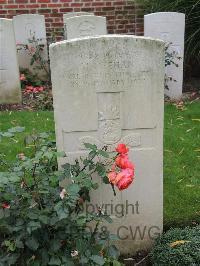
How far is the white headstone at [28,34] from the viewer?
7449 millimetres

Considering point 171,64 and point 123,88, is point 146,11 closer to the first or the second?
point 171,64

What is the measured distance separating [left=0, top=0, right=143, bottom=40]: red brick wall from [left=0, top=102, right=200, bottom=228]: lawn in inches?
118

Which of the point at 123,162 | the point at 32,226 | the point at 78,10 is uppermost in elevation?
the point at 78,10

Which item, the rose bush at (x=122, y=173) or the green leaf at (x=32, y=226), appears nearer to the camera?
the green leaf at (x=32, y=226)

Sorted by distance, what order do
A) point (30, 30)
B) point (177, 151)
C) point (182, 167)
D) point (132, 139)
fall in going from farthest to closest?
point (30, 30) < point (177, 151) < point (182, 167) < point (132, 139)

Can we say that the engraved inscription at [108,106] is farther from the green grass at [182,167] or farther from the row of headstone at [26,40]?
the row of headstone at [26,40]

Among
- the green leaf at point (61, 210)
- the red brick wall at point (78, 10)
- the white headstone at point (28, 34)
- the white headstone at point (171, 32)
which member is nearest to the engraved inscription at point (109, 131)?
the green leaf at point (61, 210)

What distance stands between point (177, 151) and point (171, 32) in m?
2.62

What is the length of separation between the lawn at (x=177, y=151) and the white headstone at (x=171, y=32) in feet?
1.83

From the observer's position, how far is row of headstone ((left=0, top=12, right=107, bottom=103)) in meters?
6.09

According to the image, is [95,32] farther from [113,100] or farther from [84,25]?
[113,100]

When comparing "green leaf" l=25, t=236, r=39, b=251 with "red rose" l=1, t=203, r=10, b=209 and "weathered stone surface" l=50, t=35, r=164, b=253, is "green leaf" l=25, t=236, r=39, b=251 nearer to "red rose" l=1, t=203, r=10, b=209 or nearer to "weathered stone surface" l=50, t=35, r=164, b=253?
"red rose" l=1, t=203, r=10, b=209

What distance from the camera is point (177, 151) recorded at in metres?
4.45

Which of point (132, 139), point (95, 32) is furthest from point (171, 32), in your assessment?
point (132, 139)
